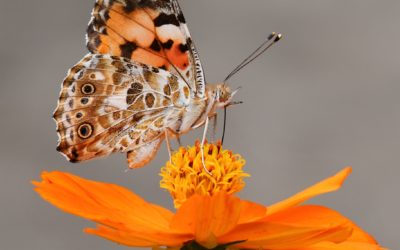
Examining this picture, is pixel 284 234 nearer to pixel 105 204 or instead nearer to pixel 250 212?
pixel 250 212

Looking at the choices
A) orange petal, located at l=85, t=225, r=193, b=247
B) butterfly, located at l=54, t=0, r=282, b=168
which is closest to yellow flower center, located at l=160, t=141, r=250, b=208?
butterfly, located at l=54, t=0, r=282, b=168

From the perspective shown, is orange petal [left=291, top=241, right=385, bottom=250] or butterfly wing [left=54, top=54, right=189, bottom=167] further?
butterfly wing [left=54, top=54, right=189, bottom=167]

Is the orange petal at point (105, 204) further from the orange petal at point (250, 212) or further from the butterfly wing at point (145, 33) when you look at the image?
the butterfly wing at point (145, 33)

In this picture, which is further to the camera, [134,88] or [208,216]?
[134,88]

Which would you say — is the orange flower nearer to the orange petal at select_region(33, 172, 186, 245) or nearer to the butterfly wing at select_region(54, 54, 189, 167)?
the orange petal at select_region(33, 172, 186, 245)

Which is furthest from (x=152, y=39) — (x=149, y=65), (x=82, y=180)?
(x=82, y=180)

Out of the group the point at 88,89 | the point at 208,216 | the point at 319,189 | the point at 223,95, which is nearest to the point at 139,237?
the point at 208,216

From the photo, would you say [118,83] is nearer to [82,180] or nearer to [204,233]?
[82,180]
